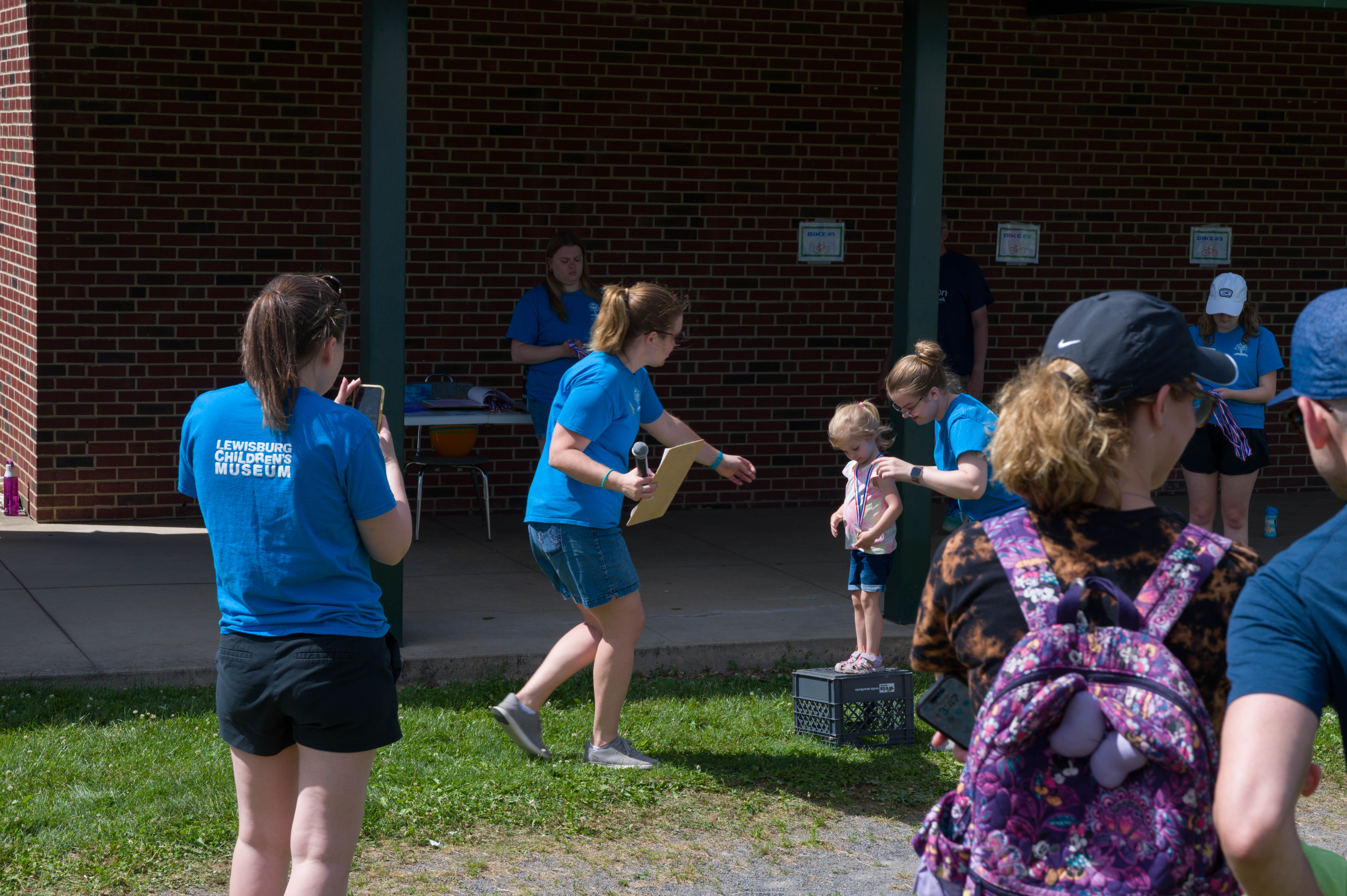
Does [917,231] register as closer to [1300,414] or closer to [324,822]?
[324,822]

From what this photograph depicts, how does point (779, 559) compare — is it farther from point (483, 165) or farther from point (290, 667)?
point (290, 667)

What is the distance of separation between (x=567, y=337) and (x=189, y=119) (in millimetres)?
2718

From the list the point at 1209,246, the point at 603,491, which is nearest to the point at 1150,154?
the point at 1209,246

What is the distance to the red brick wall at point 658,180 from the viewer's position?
857 centimetres

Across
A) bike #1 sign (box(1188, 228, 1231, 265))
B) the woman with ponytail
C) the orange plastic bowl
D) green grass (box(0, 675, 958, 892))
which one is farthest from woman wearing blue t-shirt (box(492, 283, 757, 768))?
bike #1 sign (box(1188, 228, 1231, 265))

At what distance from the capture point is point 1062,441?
1.98m

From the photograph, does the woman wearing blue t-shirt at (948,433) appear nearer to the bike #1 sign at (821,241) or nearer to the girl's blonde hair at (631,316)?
the girl's blonde hair at (631,316)

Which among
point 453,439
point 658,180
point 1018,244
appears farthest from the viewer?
point 1018,244

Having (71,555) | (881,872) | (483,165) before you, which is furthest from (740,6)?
(881,872)

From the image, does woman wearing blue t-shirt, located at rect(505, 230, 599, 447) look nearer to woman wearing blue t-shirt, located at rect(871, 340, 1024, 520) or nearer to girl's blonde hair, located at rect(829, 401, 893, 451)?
girl's blonde hair, located at rect(829, 401, 893, 451)

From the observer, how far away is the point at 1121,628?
1.89m

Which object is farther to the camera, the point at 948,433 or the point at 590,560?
the point at 948,433

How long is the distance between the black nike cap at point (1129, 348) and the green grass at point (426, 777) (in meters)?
2.97

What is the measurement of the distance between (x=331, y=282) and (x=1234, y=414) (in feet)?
20.1
